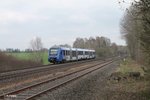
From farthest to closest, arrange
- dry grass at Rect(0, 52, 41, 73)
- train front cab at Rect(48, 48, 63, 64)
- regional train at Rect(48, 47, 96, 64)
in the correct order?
regional train at Rect(48, 47, 96, 64)
train front cab at Rect(48, 48, 63, 64)
dry grass at Rect(0, 52, 41, 73)

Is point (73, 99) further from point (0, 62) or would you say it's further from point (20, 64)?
point (20, 64)

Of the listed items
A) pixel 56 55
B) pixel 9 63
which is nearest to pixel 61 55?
pixel 56 55

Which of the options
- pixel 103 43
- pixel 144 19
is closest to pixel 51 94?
pixel 144 19

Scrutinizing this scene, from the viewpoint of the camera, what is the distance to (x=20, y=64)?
5472 centimetres

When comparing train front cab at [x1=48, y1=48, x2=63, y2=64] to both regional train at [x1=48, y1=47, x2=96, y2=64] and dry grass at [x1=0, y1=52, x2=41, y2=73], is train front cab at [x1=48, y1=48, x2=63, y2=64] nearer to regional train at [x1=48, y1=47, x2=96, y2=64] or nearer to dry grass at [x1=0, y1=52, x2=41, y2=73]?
regional train at [x1=48, y1=47, x2=96, y2=64]

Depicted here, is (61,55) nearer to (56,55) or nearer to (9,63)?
(56,55)

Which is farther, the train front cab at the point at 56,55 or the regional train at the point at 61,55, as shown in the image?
the regional train at the point at 61,55

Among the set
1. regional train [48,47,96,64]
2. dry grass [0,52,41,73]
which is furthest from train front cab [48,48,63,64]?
dry grass [0,52,41,73]

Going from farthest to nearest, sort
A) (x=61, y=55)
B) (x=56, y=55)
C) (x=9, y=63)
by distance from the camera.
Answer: (x=61, y=55), (x=56, y=55), (x=9, y=63)

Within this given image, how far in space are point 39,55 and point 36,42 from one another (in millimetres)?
21838

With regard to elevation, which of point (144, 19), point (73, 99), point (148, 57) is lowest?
point (73, 99)

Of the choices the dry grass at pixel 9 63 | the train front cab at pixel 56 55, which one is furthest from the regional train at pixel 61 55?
the dry grass at pixel 9 63

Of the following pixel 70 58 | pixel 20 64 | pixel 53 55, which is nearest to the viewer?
pixel 20 64

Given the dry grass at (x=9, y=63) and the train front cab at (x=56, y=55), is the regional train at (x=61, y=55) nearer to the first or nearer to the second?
the train front cab at (x=56, y=55)
